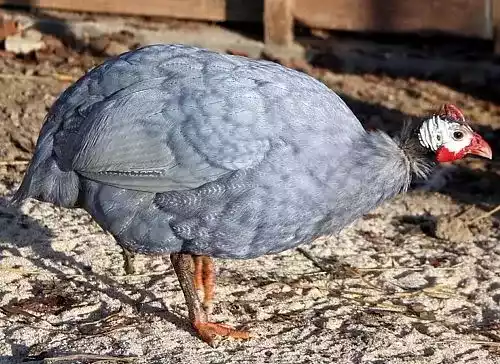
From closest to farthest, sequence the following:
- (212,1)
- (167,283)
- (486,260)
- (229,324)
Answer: (229,324)
(167,283)
(486,260)
(212,1)

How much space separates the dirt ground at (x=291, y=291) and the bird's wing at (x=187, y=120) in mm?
626

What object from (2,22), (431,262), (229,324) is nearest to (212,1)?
(2,22)

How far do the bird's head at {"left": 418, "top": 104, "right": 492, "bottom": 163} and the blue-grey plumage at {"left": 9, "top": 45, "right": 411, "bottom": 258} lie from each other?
0.39 feet

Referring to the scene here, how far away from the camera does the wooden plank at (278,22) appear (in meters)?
6.58

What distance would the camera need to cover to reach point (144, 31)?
679cm

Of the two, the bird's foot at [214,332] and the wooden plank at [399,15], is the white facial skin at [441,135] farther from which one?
the wooden plank at [399,15]

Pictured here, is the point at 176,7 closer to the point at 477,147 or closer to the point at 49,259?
the point at 49,259

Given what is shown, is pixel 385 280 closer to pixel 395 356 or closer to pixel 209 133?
pixel 395 356

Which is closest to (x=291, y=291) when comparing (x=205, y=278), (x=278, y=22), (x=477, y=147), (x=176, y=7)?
(x=205, y=278)

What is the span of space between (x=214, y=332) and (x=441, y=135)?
1057mm

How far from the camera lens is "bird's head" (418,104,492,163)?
11.5 ft

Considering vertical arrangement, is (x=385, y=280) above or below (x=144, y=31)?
below

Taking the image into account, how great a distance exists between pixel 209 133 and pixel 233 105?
122 mm

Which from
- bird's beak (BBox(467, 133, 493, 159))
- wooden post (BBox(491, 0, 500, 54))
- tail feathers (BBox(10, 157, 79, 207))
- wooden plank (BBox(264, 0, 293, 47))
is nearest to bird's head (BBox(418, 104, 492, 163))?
bird's beak (BBox(467, 133, 493, 159))
